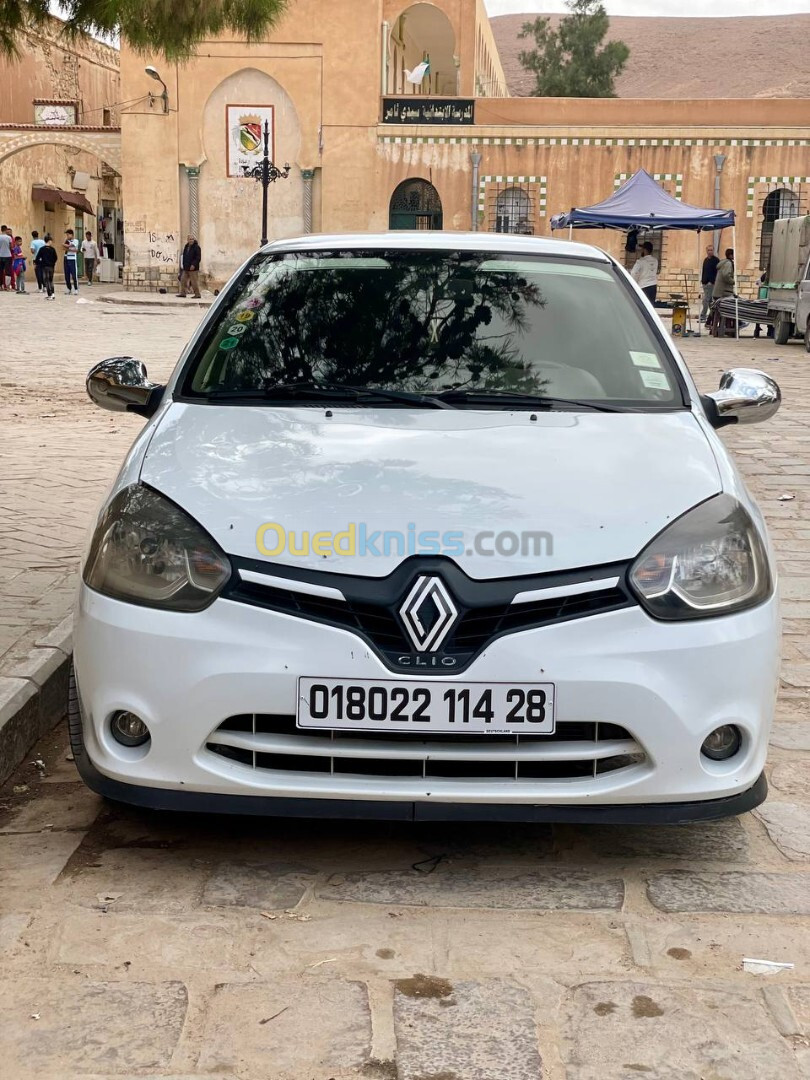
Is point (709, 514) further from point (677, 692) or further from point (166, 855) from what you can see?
point (166, 855)

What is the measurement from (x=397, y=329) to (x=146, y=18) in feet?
6.72

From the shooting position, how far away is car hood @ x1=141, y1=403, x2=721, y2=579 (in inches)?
116

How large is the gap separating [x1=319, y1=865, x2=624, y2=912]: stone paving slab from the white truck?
1945 centimetres

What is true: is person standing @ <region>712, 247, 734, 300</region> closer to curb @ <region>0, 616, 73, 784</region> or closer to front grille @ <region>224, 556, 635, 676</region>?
curb @ <region>0, 616, 73, 784</region>

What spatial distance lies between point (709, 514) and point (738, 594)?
0.69ft

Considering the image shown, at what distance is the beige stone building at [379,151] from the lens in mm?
40406

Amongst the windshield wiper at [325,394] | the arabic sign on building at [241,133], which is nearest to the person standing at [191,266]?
the arabic sign on building at [241,133]

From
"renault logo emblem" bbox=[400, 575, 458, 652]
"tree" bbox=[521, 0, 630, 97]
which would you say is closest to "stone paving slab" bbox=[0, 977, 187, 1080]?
"renault logo emblem" bbox=[400, 575, 458, 652]

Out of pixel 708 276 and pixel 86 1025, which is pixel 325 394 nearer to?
pixel 86 1025

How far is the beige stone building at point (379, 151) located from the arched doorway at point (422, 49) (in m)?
3.36

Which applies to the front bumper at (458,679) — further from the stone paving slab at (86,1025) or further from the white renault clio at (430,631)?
the stone paving slab at (86,1025)

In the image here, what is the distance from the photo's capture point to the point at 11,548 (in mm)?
6133

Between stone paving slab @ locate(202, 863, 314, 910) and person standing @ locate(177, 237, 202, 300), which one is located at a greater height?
person standing @ locate(177, 237, 202, 300)

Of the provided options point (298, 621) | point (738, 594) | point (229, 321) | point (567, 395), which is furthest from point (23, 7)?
point (738, 594)
